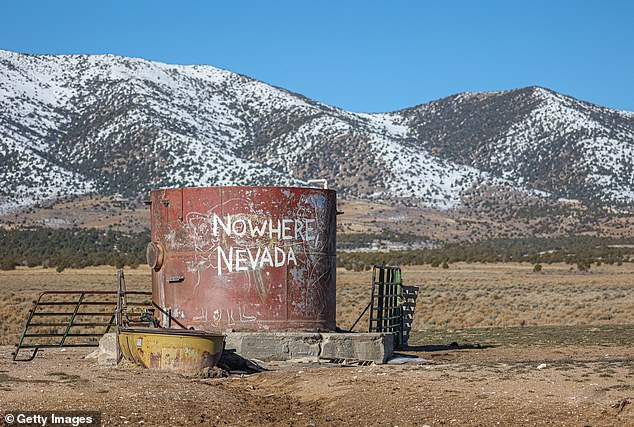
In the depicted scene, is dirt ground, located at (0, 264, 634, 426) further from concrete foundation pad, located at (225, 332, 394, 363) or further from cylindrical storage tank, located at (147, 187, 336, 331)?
cylindrical storage tank, located at (147, 187, 336, 331)

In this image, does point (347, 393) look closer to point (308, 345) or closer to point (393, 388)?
point (393, 388)

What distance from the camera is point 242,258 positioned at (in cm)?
1627

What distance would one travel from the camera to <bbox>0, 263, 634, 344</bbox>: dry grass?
27453mm

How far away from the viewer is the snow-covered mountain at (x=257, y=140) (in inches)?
3883

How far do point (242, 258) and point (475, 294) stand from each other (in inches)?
858

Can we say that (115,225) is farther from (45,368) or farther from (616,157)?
(45,368)

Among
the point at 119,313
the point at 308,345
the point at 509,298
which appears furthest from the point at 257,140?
the point at 119,313

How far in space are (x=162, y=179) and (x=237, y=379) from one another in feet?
272

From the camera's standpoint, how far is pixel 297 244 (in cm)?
1658

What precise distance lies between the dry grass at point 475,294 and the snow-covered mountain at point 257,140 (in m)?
42.0

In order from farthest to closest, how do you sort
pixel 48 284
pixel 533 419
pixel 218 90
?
pixel 218 90 < pixel 48 284 < pixel 533 419

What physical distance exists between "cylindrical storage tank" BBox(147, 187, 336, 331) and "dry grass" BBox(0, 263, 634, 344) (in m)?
6.08

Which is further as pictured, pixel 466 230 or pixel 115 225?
pixel 466 230

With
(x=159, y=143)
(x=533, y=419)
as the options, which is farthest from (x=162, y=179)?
(x=533, y=419)
